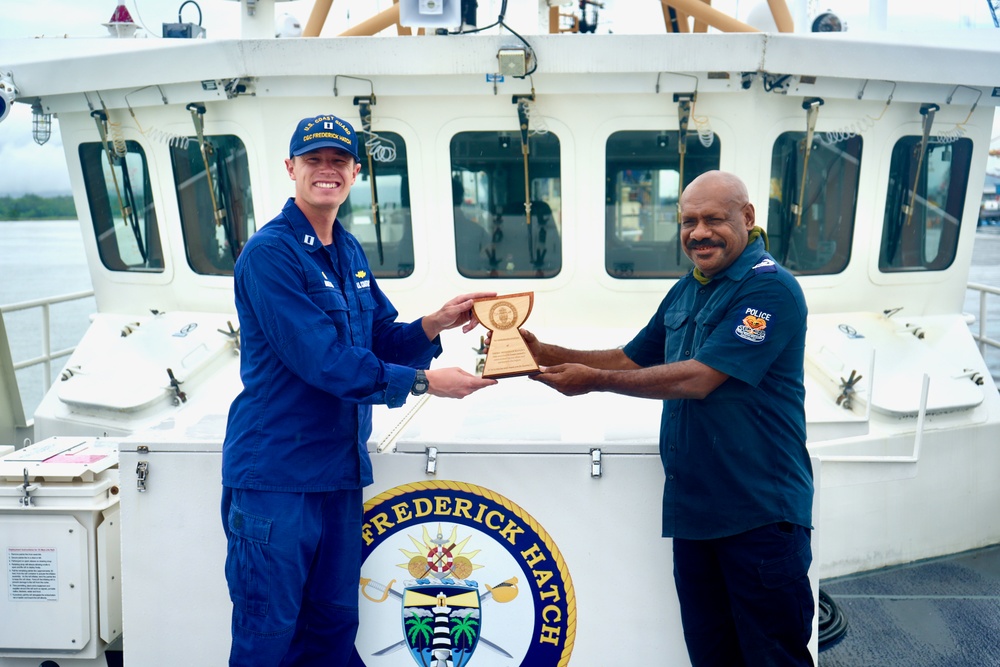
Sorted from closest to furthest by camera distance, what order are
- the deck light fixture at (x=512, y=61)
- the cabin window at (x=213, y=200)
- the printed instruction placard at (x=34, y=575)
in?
the printed instruction placard at (x=34, y=575) < the deck light fixture at (x=512, y=61) < the cabin window at (x=213, y=200)

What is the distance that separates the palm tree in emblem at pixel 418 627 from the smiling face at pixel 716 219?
4.96 feet

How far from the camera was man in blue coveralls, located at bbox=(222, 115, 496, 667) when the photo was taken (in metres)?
2.54

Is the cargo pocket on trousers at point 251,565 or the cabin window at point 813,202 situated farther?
the cabin window at point 813,202

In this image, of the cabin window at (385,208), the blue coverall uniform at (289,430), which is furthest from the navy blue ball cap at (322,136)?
the cabin window at (385,208)

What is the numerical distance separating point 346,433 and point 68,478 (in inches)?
49.8

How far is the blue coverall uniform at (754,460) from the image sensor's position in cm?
254

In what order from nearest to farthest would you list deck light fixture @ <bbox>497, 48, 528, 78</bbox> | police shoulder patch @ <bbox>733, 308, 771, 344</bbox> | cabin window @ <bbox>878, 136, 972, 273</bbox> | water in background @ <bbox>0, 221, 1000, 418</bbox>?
1. police shoulder patch @ <bbox>733, 308, 771, 344</bbox>
2. deck light fixture @ <bbox>497, 48, 528, 78</bbox>
3. cabin window @ <bbox>878, 136, 972, 273</bbox>
4. water in background @ <bbox>0, 221, 1000, 418</bbox>

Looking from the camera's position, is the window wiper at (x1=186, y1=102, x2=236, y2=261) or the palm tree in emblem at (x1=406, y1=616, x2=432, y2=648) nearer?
the palm tree in emblem at (x1=406, y1=616, x2=432, y2=648)

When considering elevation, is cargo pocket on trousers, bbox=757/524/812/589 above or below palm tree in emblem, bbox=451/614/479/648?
above

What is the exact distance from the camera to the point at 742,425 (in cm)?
259

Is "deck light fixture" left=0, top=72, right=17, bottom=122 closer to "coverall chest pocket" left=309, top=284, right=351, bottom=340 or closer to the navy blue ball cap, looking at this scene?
the navy blue ball cap

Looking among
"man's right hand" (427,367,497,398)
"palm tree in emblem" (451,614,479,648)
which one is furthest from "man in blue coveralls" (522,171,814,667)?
"palm tree in emblem" (451,614,479,648)

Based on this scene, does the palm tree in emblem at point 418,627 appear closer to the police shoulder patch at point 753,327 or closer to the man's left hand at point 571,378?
the man's left hand at point 571,378

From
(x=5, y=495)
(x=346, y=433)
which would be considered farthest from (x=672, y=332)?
(x=5, y=495)
